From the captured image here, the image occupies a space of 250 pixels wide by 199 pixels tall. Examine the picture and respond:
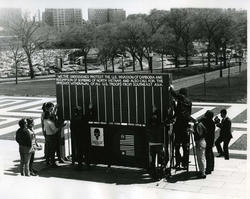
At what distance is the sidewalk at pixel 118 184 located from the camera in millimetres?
7859

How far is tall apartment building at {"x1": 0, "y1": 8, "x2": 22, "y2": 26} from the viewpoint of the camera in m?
24.3

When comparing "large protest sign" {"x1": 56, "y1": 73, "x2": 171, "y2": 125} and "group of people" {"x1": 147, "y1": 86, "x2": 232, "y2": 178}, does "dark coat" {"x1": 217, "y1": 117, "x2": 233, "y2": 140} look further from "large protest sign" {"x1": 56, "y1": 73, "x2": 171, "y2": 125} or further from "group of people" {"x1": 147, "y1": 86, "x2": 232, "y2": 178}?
"large protest sign" {"x1": 56, "y1": 73, "x2": 171, "y2": 125}

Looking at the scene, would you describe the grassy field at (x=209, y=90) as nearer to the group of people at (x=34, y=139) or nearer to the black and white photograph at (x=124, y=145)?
the black and white photograph at (x=124, y=145)

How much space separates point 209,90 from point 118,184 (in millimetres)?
12725

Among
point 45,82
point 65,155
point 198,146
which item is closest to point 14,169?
point 65,155

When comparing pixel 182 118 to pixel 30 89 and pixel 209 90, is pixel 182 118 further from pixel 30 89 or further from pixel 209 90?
pixel 30 89

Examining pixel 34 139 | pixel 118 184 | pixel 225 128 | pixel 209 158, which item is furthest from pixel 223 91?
pixel 34 139

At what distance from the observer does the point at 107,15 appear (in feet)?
62.0

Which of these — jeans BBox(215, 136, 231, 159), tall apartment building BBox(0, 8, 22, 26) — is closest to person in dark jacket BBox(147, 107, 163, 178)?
jeans BBox(215, 136, 231, 159)

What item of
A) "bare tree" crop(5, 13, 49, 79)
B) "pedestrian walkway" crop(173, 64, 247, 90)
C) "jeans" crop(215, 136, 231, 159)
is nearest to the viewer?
"jeans" crop(215, 136, 231, 159)

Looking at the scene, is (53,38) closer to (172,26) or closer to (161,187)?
(172,26)

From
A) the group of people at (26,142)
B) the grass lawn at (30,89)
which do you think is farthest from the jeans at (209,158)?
the grass lawn at (30,89)

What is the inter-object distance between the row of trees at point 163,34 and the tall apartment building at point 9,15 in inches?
15.5

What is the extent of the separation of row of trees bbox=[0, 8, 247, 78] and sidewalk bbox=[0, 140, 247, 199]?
954 cm
